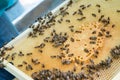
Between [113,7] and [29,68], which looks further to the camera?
[113,7]

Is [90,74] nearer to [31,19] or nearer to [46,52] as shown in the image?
[46,52]

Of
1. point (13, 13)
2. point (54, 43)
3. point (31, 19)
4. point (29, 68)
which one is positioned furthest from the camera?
point (13, 13)

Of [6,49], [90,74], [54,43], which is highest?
[6,49]

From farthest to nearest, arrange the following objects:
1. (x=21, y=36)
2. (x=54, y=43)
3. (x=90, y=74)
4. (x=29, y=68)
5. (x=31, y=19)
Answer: (x=31, y=19), (x=21, y=36), (x=54, y=43), (x=29, y=68), (x=90, y=74)

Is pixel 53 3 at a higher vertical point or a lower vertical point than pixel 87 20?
higher

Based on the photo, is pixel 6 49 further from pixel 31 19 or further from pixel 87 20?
pixel 31 19

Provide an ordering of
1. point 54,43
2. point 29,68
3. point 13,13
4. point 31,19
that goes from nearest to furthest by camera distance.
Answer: point 29,68 → point 54,43 → point 31,19 → point 13,13

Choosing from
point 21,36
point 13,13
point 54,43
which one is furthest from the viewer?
point 13,13

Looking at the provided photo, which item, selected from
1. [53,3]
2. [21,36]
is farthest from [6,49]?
[53,3]

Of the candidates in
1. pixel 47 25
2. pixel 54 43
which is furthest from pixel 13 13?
pixel 54 43
